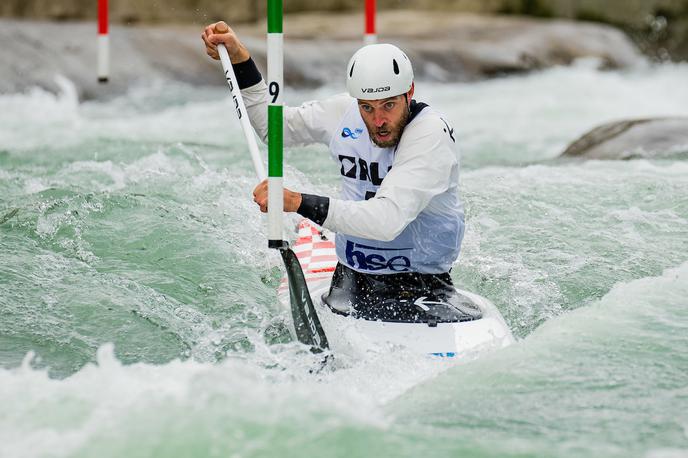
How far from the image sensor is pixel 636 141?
352 inches

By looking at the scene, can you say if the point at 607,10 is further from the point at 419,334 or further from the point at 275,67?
the point at 275,67

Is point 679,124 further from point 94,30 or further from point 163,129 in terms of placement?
point 94,30

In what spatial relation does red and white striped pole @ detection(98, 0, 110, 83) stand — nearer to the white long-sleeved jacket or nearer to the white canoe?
the white long-sleeved jacket

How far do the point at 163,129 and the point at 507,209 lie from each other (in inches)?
162

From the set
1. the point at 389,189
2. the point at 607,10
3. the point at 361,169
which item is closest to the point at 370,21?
the point at 361,169

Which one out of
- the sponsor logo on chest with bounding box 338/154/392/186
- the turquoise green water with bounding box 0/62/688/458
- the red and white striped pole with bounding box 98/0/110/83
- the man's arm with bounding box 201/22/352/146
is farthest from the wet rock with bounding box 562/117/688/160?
the sponsor logo on chest with bounding box 338/154/392/186

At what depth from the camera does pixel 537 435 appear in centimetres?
363

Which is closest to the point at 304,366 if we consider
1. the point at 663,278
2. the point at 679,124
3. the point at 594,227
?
the point at 663,278

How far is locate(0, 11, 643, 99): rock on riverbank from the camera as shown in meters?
11.4

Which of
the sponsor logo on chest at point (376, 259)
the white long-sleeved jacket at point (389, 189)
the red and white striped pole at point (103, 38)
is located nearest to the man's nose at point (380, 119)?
the white long-sleeved jacket at point (389, 189)

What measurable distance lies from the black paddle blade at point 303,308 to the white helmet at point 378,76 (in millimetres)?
713

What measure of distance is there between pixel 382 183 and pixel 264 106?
40.0 inches

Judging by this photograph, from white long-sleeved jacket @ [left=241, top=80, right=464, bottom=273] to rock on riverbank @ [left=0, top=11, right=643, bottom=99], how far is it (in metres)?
6.69

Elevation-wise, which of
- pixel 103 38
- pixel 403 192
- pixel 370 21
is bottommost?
pixel 403 192
